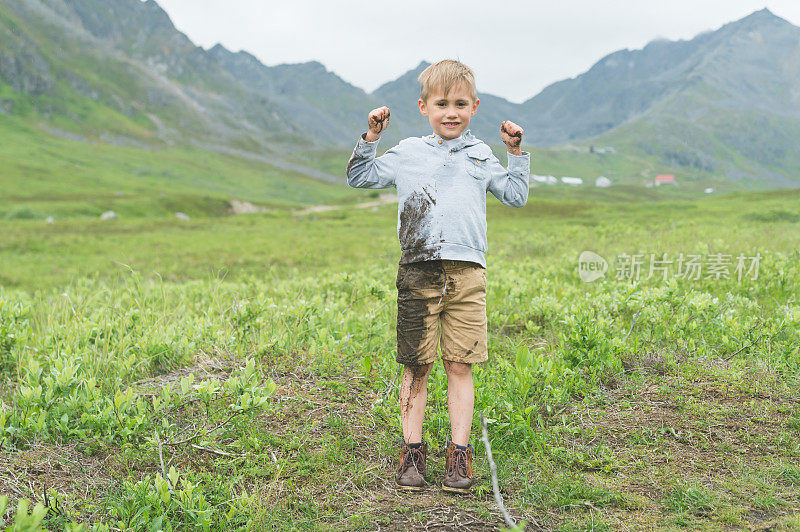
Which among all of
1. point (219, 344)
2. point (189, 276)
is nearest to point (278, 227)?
point (189, 276)

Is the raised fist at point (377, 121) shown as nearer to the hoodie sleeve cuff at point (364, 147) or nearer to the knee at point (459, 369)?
the hoodie sleeve cuff at point (364, 147)

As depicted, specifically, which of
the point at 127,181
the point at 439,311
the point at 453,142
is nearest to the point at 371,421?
the point at 439,311

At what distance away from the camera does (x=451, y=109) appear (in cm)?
413

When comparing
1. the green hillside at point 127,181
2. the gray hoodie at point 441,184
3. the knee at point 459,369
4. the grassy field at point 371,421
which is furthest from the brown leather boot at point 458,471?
the green hillside at point 127,181

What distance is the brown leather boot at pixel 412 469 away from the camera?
13.0 ft

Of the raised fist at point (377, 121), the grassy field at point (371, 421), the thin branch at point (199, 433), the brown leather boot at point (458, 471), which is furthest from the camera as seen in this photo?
the thin branch at point (199, 433)

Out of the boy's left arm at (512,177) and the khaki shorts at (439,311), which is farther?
the boy's left arm at (512,177)

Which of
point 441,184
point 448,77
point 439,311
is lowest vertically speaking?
point 439,311

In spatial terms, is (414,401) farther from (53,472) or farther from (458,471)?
(53,472)

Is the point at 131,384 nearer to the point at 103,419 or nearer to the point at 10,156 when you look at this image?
the point at 103,419

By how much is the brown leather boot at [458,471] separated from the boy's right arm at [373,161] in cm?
208

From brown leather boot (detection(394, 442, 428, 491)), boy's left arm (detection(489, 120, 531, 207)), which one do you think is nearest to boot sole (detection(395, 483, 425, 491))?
brown leather boot (detection(394, 442, 428, 491))

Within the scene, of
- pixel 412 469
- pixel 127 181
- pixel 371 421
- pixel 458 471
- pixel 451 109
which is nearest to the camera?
pixel 458 471

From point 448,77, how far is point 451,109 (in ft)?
0.77
